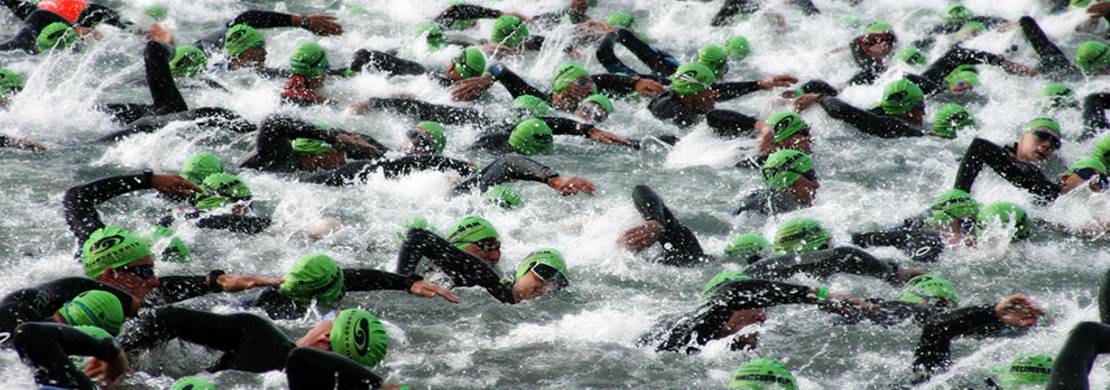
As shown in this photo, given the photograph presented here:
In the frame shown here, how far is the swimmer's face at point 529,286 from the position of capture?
29.1 ft

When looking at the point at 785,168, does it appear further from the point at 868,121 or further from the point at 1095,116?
the point at 1095,116

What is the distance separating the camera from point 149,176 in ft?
30.2

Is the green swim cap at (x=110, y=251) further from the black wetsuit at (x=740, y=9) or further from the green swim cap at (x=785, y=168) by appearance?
the black wetsuit at (x=740, y=9)

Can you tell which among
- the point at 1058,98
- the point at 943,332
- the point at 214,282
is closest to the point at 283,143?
the point at 214,282

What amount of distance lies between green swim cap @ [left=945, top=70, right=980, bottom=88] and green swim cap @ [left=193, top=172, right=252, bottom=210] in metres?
8.91

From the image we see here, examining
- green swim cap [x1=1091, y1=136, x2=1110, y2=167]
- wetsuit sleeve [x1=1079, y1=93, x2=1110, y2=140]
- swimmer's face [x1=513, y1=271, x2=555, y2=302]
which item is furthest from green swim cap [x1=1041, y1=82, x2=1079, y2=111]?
swimmer's face [x1=513, y1=271, x2=555, y2=302]

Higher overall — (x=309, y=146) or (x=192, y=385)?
(x=309, y=146)

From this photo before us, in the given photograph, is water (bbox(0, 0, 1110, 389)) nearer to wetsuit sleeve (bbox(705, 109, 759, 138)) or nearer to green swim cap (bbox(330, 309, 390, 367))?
wetsuit sleeve (bbox(705, 109, 759, 138))

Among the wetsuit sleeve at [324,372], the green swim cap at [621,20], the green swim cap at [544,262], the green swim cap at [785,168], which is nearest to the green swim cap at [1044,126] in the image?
the green swim cap at [785,168]

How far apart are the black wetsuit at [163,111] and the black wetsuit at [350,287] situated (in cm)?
416

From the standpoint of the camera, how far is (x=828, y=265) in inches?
360

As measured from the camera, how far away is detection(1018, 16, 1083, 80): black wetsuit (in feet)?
49.3

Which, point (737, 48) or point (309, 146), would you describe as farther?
point (737, 48)

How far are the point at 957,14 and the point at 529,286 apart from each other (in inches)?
447
